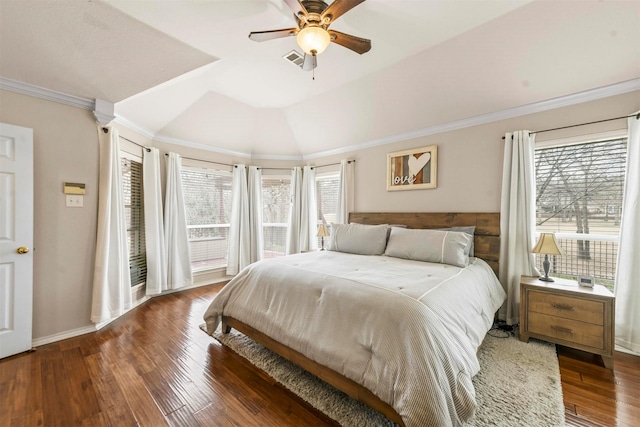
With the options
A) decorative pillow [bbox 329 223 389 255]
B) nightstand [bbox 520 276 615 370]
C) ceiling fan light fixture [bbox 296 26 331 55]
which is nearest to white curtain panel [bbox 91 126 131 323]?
ceiling fan light fixture [bbox 296 26 331 55]

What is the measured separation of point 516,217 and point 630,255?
33.6 inches

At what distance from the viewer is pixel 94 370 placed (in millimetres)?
1988

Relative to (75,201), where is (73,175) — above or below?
above

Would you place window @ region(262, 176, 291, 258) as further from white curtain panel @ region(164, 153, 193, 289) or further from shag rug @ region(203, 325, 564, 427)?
shag rug @ region(203, 325, 564, 427)

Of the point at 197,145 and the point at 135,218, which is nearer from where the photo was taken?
the point at 135,218

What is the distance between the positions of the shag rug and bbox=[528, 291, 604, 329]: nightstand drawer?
35 centimetres

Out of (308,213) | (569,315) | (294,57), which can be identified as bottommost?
(569,315)

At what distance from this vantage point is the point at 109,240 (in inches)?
106

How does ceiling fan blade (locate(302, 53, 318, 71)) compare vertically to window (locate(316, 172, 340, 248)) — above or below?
above

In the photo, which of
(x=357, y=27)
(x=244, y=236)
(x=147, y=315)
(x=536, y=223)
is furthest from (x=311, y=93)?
(x=147, y=315)

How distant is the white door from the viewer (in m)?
2.12

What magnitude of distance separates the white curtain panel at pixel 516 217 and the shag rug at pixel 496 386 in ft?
1.96

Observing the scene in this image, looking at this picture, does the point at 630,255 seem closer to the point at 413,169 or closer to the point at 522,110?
the point at 522,110

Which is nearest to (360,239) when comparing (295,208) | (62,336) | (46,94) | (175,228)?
(295,208)
